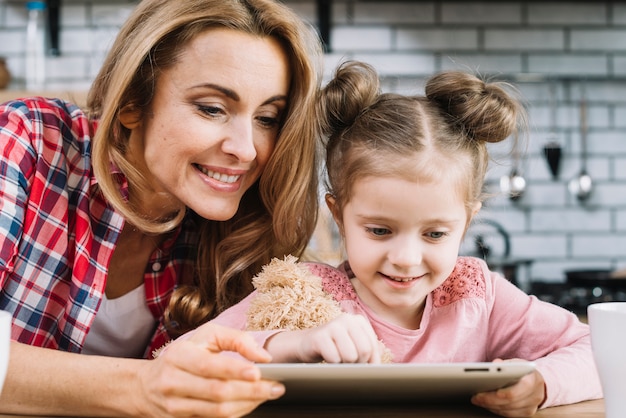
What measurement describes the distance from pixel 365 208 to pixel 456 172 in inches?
6.1

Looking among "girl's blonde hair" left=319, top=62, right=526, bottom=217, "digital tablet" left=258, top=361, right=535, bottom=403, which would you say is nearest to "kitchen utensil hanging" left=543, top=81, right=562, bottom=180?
"girl's blonde hair" left=319, top=62, right=526, bottom=217

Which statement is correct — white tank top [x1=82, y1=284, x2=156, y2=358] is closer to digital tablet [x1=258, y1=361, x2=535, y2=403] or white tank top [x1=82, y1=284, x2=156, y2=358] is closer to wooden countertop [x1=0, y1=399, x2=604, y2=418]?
wooden countertop [x1=0, y1=399, x2=604, y2=418]

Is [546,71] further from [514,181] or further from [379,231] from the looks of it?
[379,231]

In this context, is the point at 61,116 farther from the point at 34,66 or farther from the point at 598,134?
the point at 598,134

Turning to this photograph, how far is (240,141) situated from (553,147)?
2029 millimetres

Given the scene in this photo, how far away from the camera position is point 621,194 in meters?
A: 2.98

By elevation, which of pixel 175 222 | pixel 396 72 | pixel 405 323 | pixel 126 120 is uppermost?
pixel 396 72

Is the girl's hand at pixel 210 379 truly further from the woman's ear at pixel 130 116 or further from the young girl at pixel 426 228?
the woman's ear at pixel 130 116

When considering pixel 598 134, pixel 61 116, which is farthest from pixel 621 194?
pixel 61 116

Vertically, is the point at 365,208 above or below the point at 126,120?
below

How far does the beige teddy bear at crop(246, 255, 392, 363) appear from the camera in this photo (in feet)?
3.25

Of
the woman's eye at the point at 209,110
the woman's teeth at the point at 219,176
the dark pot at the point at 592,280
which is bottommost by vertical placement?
the dark pot at the point at 592,280

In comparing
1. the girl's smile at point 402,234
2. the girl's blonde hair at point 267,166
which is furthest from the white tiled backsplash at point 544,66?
the girl's smile at point 402,234

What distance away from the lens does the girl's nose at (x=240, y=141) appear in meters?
1.16
